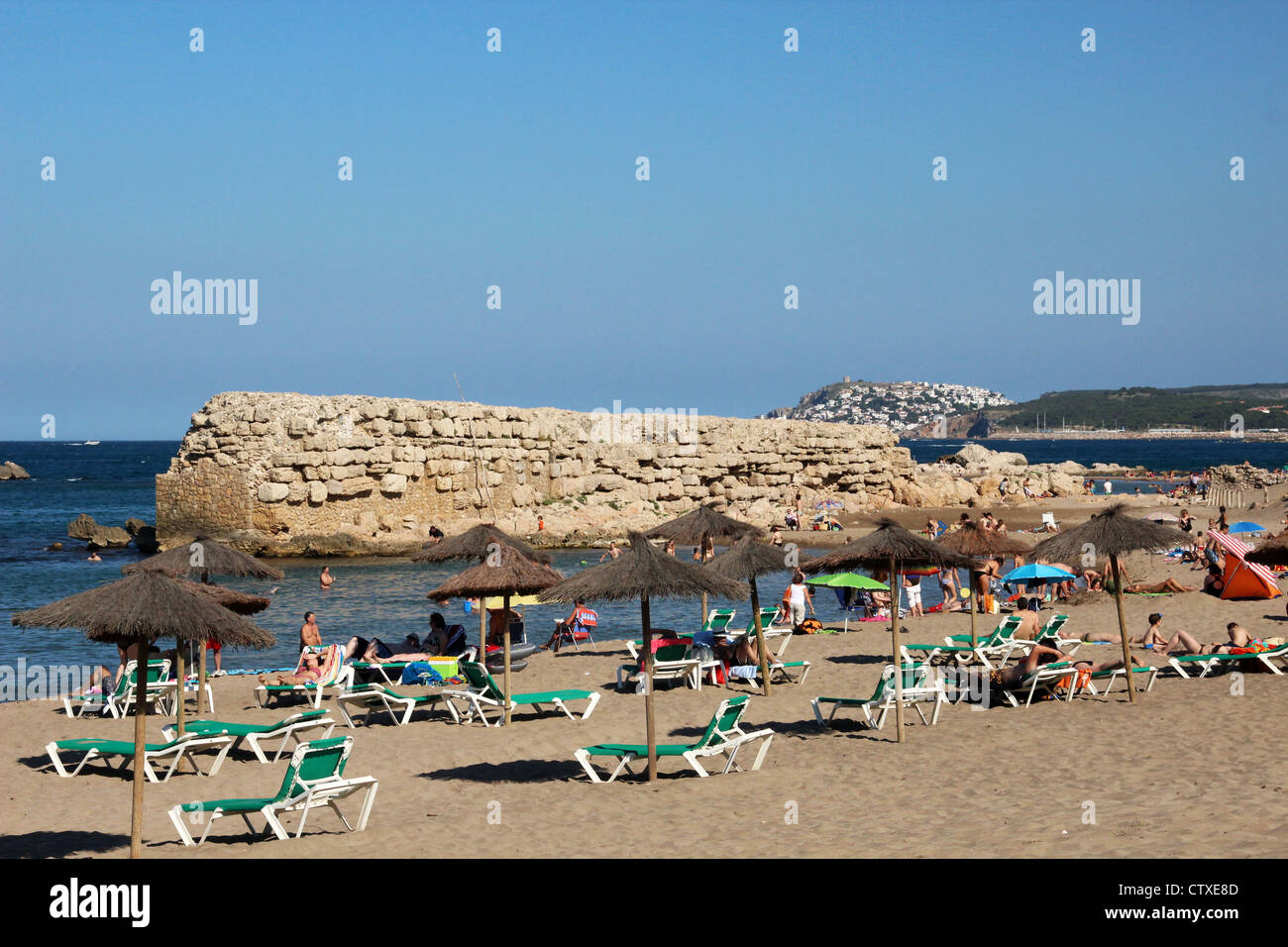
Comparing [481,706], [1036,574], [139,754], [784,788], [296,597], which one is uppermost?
[139,754]

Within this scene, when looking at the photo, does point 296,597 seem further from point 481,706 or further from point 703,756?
point 703,756

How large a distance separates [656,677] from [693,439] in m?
22.9

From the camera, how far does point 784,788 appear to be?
9094 mm

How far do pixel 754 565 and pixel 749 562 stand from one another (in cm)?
7

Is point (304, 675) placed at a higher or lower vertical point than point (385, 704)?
higher

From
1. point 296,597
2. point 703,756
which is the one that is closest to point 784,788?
point 703,756

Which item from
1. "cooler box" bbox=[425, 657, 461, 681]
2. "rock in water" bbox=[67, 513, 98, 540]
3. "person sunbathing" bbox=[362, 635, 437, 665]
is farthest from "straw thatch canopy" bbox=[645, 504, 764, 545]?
"rock in water" bbox=[67, 513, 98, 540]

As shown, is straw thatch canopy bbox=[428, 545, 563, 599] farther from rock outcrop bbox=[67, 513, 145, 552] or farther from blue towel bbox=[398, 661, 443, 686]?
rock outcrop bbox=[67, 513, 145, 552]

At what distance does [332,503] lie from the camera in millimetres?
31359

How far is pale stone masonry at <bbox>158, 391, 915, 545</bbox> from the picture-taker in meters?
30.8

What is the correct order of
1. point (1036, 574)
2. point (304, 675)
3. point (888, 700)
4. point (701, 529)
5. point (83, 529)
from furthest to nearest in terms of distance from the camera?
point (83, 529), point (1036, 574), point (701, 529), point (304, 675), point (888, 700)

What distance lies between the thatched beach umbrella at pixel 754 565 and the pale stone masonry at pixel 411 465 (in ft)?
64.2

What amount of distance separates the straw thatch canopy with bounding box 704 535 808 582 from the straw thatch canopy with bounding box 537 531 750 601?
258 centimetres
